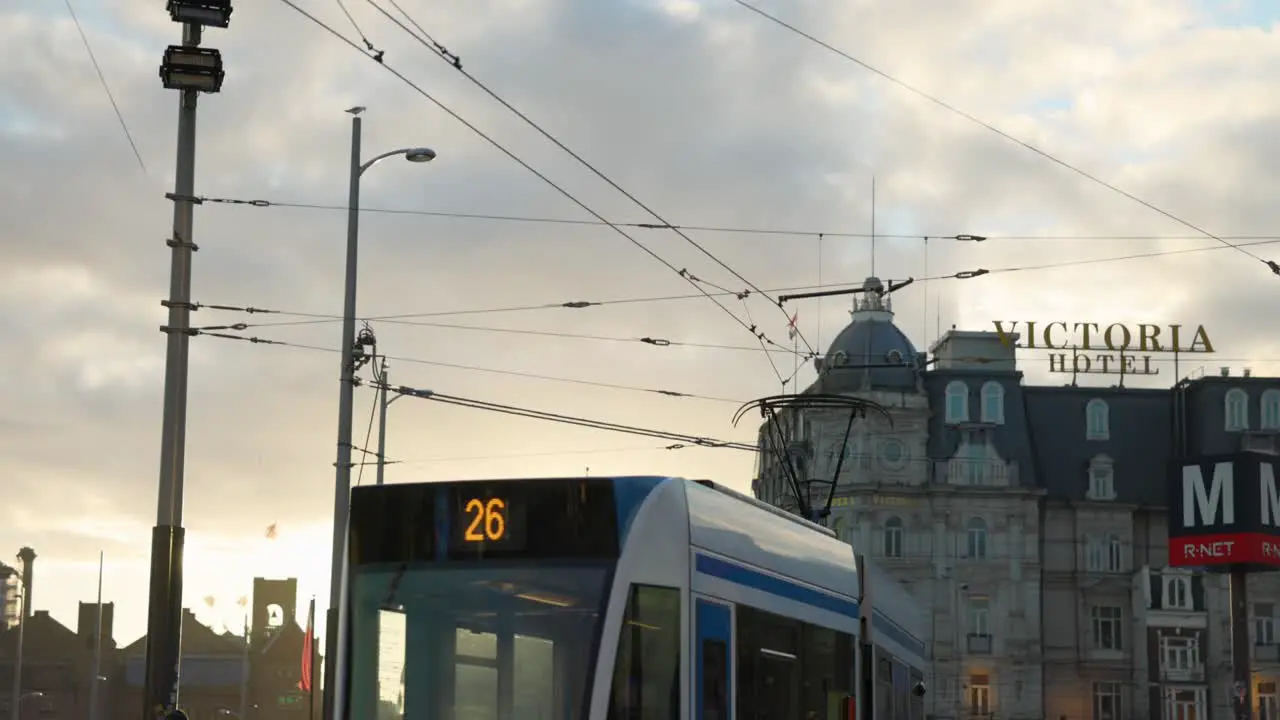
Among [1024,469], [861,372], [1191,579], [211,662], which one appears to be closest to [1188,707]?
[1191,579]

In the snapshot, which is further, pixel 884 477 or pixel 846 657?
pixel 884 477

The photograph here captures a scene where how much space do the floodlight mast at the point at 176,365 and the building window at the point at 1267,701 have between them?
78975 mm

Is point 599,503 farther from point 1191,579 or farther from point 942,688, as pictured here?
point 1191,579

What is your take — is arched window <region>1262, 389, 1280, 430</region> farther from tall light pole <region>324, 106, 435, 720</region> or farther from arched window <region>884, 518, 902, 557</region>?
tall light pole <region>324, 106, 435, 720</region>

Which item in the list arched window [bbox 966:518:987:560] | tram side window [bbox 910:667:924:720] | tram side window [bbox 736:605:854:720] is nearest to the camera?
tram side window [bbox 736:605:854:720]

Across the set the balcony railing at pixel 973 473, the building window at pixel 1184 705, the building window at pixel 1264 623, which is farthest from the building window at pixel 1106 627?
the balcony railing at pixel 973 473

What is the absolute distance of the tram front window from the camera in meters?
11.5

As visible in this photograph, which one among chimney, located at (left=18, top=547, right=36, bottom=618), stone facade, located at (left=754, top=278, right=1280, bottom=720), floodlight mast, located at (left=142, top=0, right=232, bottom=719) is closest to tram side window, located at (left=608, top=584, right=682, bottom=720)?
floodlight mast, located at (left=142, top=0, right=232, bottom=719)

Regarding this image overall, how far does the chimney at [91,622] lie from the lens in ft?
396

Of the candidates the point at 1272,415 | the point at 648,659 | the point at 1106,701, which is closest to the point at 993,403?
the point at 1272,415

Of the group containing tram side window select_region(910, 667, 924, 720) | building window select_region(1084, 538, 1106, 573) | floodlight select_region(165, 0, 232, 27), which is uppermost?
building window select_region(1084, 538, 1106, 573)

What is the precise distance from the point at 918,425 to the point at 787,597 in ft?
242

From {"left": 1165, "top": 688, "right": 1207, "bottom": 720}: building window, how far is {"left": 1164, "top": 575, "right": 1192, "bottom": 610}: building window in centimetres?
372

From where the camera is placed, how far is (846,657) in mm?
16047
